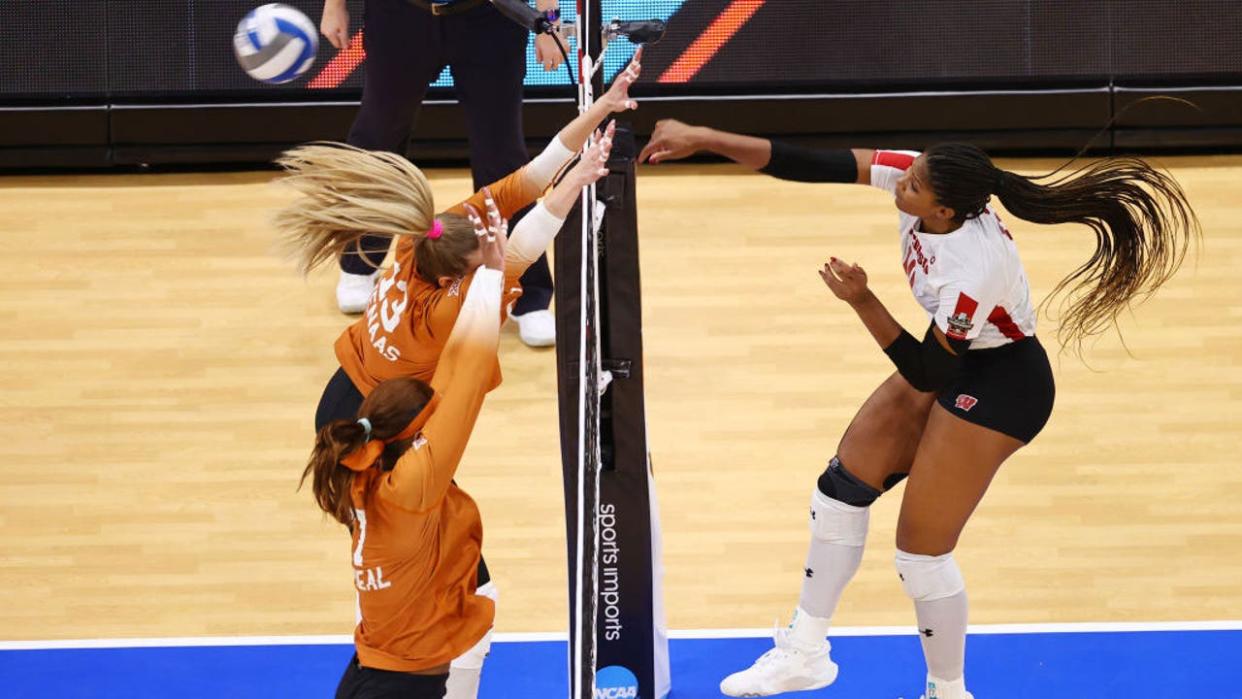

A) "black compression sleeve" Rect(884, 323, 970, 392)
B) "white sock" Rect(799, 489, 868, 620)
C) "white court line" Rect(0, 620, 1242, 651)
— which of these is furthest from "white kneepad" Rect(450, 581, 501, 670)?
"black compression sleeve" Rect(884, 323, 970, 392)

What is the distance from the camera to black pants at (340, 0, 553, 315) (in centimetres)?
663

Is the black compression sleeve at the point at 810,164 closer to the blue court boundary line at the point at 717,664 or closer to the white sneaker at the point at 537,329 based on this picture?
the blue court boundary line at the point at 717,664

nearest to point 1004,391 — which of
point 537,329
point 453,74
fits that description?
point 537,329

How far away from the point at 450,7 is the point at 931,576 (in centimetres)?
334

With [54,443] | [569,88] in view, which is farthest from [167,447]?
[569,88]

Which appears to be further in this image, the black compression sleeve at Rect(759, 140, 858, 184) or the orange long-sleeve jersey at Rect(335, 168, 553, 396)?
the black compression sleeve at Rect(759, 140, 858, 184)

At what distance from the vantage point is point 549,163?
4.65 meters

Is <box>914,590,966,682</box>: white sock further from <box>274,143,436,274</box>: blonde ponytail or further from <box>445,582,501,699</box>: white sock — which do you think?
<box>274,143,436,274</box>: blonde ponytail

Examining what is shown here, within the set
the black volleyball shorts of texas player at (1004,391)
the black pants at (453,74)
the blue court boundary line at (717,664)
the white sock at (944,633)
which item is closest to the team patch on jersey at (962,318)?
the black volleyball shorts of texas player at (1004,391)

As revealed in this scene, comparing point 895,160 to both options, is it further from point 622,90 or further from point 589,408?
point 589,408

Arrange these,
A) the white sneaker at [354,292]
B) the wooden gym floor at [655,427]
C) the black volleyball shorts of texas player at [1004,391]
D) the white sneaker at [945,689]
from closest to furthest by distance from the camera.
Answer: the black volleyball shorts of texas player at [1004,391], the white sneaker at [945,689], the wooden gym floor at [655,427], the white sneaker at [354,292]

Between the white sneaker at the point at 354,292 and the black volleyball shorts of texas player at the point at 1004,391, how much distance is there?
11.2ft

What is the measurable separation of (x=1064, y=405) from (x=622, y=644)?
8.68ft

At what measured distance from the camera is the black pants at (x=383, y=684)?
385cm
